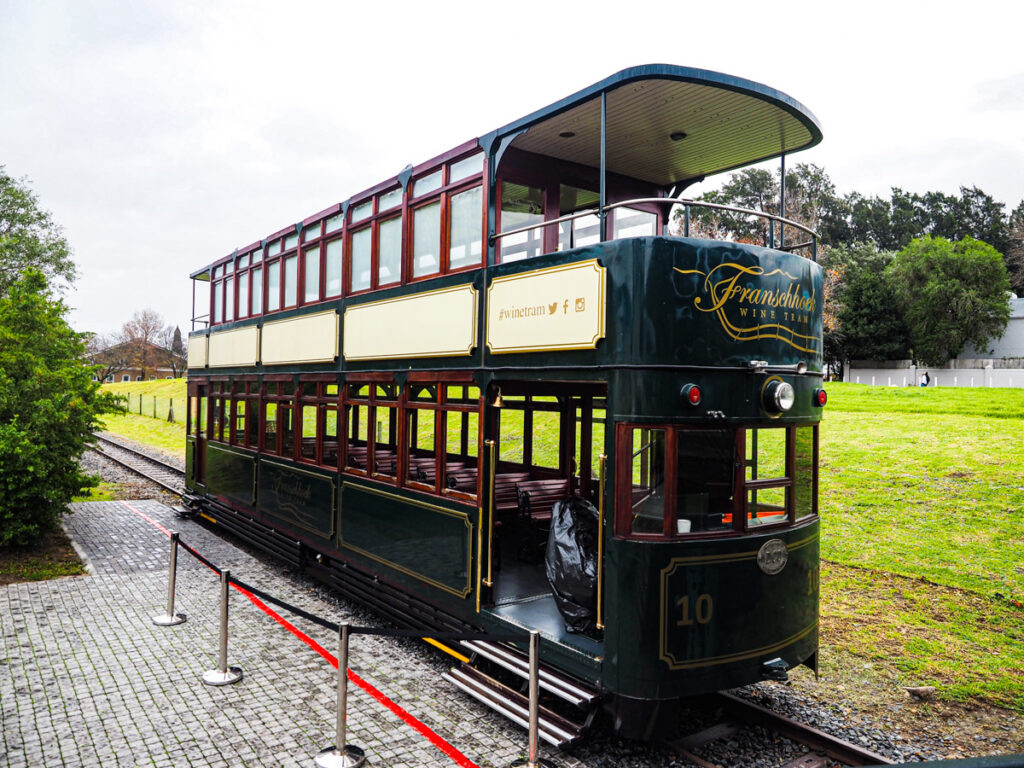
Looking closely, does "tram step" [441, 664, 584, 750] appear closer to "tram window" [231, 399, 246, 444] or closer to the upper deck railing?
the upper deck railing

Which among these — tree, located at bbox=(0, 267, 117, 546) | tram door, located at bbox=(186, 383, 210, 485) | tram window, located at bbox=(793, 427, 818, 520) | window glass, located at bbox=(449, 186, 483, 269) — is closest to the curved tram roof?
window glass, located at bbox=(449, 186, 483, 269)

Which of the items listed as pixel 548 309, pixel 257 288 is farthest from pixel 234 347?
pixel 548 309

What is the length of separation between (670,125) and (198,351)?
1140 centimetres

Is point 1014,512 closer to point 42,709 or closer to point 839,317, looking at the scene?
point 42,709

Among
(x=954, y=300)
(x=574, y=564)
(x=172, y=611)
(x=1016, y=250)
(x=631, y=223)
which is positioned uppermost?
(x=1016, y=250)

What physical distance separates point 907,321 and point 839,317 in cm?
381

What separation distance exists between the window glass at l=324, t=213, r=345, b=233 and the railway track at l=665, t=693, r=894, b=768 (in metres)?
6.99

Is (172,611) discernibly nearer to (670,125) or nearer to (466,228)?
(466,228)

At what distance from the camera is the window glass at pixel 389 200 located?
784 centimetres

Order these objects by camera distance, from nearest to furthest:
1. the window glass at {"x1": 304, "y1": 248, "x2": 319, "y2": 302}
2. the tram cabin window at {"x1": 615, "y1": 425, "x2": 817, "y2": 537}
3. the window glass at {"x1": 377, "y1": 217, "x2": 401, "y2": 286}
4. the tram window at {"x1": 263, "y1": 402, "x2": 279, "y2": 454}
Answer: the tram cabin window at {"x1": 615, "y1": 425, "x2": 817, "y2": 537} → the window glass at {"x1": 377, "y1": 217, "x2": 401, "y2": 286} → the window glass at {"x1": 304, "y1": 248, "x2": 319, "y2": 302} → the tram window at {"x1": 263, "y1": 402, "x2": 279, "y2": 454}

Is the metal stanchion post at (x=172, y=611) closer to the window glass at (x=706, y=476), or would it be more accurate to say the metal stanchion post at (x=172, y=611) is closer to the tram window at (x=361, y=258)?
the tram window at (x=361, y=258)

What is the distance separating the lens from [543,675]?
5164 millimetres

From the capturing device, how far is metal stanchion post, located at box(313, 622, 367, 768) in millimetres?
4797

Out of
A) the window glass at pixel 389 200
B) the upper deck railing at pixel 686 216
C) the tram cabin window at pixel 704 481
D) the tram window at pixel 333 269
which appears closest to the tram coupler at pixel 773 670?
the tram cabin window at pixel 704 481
